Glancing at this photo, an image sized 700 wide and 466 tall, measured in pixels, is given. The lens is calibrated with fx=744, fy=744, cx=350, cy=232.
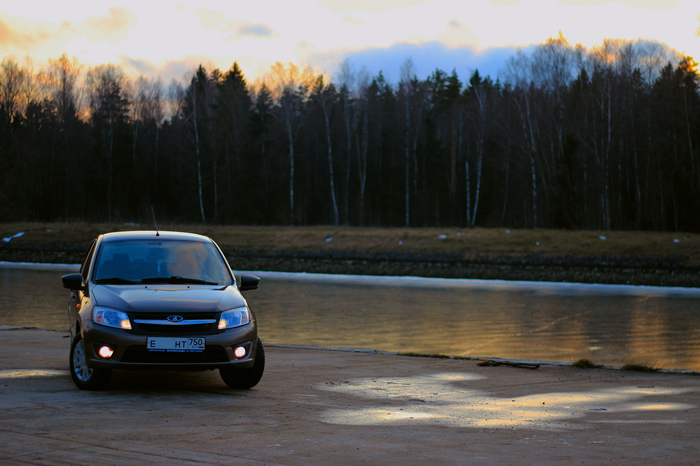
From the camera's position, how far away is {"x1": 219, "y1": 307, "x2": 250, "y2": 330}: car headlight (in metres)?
7.81

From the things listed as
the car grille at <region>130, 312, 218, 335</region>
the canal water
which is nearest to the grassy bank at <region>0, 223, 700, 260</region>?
the canal water

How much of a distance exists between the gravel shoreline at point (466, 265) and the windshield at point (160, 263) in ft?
85.6

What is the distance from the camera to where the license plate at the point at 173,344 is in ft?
24.6

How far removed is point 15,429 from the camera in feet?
20.0

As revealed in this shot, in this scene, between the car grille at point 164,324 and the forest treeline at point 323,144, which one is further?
the forest treeline at point 323,144

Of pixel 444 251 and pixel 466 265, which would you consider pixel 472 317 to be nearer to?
pixel 466 265

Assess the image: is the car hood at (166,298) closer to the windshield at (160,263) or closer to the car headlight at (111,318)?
the car headlight at (111,318)

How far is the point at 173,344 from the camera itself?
750 centimetres

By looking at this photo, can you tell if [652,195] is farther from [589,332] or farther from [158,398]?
[158,398]

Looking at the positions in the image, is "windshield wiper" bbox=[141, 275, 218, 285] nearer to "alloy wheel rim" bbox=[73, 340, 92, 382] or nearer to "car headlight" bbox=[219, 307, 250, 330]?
"car headlight" bbox=[219, 307, 250, 330]

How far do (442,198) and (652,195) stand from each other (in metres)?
23.1

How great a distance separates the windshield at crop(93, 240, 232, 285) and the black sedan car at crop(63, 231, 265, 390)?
1cm

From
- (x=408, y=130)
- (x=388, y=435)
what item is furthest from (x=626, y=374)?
(x=408, y=130)

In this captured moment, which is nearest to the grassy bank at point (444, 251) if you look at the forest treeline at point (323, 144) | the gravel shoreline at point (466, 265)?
the gravel shoreline at point (466, 265)
